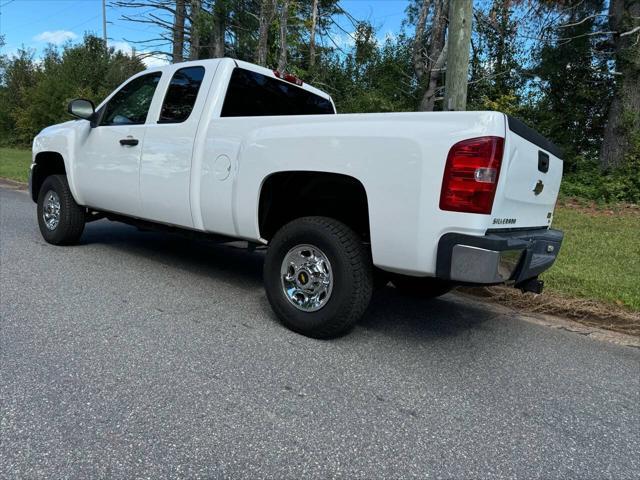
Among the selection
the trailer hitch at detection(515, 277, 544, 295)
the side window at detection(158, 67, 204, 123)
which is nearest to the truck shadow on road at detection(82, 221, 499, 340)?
the trailer hitch at detection(515, 277, 544, 295)

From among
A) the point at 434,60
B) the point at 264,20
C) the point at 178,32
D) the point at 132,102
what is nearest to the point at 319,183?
the point at 132,102

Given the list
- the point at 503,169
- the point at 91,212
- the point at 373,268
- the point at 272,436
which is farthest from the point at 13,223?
the point at 503,169

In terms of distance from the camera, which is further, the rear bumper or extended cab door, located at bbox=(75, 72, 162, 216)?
extended cab door, located at bbox=(75, 72, 162, 216)

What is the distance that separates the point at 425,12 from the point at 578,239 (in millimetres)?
11360

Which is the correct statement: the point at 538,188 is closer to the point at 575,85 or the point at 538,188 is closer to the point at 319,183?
the point at 319,183

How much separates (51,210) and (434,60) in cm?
1257

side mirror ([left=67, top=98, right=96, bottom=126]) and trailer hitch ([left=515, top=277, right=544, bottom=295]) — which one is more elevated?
side mirror ([left=67, top=98, right=96, bottom=126])

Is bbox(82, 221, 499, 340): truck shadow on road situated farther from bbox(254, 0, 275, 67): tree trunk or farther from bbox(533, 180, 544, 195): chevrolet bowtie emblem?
bbox(254, 0, 275, 67): tree trunk

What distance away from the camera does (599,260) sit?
19.5ft

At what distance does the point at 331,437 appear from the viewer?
241 centimetres

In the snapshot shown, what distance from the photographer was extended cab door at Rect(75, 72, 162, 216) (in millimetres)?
4879

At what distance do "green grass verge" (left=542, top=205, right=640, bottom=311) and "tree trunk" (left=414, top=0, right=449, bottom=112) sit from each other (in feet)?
18.4

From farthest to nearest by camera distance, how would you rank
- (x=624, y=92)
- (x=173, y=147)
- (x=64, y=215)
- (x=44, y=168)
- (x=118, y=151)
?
(x=624, y=92), (x=44, y=168), (x=64, y=215), (x=118, y=151), (x=173, y=147)

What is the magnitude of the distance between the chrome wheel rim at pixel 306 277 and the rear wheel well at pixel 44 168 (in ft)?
12.8
